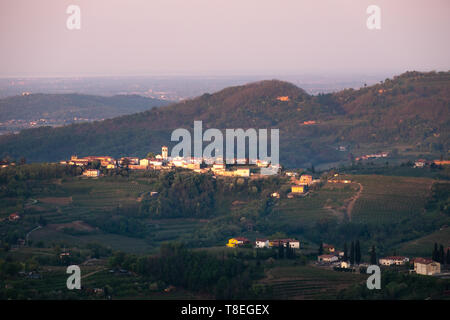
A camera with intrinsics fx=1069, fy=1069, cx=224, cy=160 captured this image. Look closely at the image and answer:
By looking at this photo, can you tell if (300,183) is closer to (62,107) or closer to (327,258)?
(327,258)

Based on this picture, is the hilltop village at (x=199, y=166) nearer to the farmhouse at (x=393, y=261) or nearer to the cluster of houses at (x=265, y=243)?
the cluster of houses at (x=265, y=243)

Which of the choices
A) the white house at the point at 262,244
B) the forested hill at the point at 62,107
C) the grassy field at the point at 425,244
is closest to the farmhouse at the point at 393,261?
the grassy field at the point at 425,244

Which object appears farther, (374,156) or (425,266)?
(374,156)

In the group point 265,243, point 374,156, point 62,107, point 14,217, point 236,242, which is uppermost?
point 14,217

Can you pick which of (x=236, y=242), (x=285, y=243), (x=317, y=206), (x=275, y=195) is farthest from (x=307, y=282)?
(x=275, y=195)

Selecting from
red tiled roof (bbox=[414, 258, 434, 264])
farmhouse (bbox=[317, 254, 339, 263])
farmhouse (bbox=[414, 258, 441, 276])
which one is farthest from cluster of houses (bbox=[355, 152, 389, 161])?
farmhouse (bbox=[414, 258, 441, 276])

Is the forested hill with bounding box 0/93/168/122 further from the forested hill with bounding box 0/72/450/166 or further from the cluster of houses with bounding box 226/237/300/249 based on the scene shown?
the cluster of houses with bounding box 226/237/300/249
